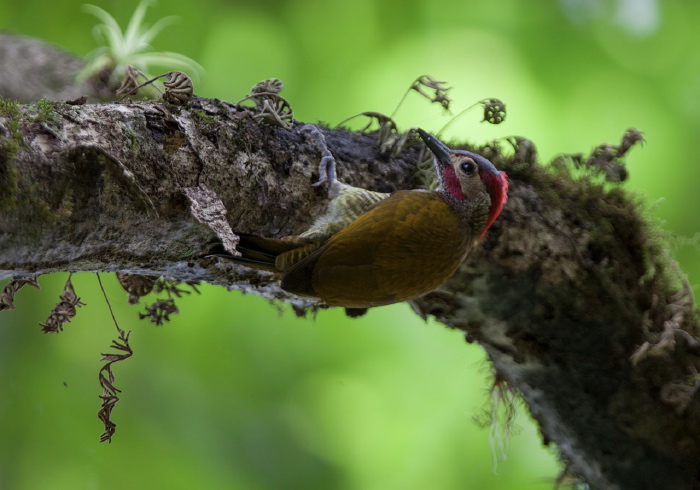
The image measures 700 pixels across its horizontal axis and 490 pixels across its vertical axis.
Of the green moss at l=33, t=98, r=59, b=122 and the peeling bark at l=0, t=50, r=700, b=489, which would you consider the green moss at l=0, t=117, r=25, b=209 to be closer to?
the green moss at l=33, t=98, r=59, b=122

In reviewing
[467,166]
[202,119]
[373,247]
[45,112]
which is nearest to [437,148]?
[467,166]

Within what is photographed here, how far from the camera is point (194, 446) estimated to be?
382 cm

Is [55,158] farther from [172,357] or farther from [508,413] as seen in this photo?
[172,357]

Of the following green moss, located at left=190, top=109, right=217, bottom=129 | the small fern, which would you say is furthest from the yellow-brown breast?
the small fern

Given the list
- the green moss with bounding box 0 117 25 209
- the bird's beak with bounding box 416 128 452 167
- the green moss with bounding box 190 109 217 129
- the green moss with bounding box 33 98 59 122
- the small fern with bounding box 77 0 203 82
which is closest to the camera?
the green moss with bounding box 0 117 25 209

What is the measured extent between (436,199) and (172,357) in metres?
2.63

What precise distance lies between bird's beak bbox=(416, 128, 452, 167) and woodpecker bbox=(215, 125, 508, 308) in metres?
0.19

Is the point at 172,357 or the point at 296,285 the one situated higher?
the point at 172,357

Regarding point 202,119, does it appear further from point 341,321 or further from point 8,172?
point 341,321

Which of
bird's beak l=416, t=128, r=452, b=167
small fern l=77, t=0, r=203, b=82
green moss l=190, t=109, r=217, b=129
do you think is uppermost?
small fern l=77, t=0, r=203, b=82

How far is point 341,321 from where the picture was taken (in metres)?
4.15

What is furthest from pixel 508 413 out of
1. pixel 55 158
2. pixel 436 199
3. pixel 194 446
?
pixel 194 446

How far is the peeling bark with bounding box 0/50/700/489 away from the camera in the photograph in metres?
1.40

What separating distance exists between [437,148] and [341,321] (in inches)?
96.9
